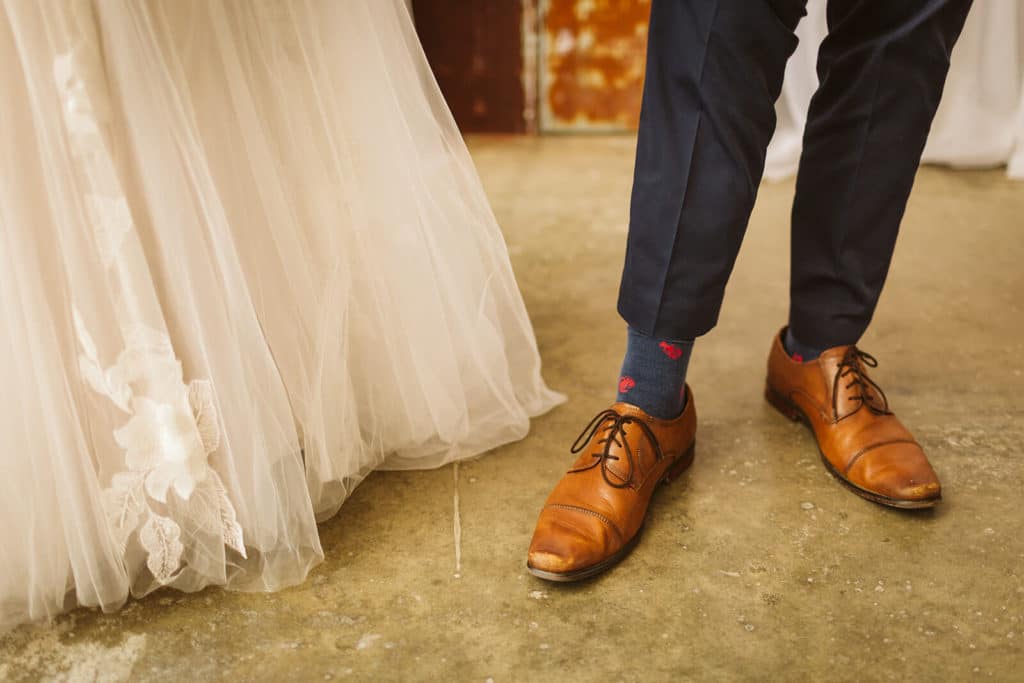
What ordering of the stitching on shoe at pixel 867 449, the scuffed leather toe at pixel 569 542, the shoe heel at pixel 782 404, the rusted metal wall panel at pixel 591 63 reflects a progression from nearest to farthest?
1. the scuffed leather toe at pixel 569 542
2. the stitching on shoe at pixel 867 449
3. the shoe heel at pixel 782 404
4. the rusted metal wall panel at pixel 591 63

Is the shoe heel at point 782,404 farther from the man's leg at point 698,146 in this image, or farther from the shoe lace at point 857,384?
the man's leg at point 698,146

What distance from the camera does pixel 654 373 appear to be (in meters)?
0.88

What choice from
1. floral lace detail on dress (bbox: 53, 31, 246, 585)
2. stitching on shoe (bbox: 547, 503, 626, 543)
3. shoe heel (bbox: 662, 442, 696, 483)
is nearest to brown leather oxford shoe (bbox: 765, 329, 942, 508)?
shoe heel (bbox: 662, 442, 696, 483)

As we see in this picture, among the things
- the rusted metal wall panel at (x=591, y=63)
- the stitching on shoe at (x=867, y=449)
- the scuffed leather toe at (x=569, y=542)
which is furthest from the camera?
the rusted metal wall panel at (x=591, y=63)

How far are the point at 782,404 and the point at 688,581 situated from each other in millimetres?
342

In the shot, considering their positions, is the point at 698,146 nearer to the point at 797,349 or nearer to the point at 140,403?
the point at 797,349

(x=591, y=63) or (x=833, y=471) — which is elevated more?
(x=591, y=63)

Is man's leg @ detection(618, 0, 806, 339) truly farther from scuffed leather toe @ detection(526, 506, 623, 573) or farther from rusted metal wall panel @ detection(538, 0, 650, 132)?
rusted metal wall panel @ detection(538, 0, 650, 132)

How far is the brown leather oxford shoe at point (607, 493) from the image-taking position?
0.78 meters

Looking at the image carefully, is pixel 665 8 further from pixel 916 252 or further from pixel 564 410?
pixel 916 252

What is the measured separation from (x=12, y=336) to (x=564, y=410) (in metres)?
0.62

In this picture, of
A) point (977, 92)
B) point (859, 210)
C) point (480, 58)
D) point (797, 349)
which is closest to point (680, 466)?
point (797, 349)

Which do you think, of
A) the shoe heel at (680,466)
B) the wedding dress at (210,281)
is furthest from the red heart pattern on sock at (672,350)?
the wedding dress at (210,281)

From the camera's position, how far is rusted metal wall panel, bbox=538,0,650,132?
232 centimetres
